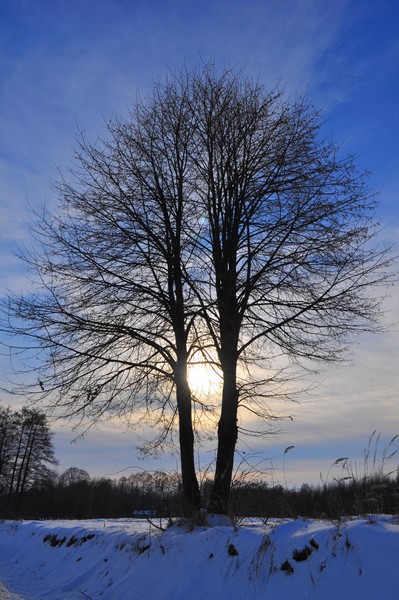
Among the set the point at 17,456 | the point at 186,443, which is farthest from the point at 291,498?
the point at 17,456

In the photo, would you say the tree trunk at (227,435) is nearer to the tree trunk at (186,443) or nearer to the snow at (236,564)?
the tree trunk at (186,443)

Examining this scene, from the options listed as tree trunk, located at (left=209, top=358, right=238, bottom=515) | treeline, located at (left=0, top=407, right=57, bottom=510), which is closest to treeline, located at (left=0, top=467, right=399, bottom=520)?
tree trunk, located at (left=209, top=358, right=238, bottom=515)

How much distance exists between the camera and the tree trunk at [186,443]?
8.11 m

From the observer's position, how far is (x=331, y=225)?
8844 mm

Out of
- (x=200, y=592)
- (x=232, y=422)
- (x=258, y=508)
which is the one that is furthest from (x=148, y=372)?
(x=200, y=592)

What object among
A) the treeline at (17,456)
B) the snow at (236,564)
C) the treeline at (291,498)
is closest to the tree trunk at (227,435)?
the treeline at (291,498)

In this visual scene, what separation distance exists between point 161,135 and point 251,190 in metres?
2.17

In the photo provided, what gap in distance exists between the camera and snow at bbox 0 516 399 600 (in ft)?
12.2

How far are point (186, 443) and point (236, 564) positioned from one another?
3839 mm

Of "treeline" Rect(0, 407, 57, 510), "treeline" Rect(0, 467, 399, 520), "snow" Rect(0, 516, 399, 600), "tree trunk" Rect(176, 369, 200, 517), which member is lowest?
"snow" Rect(0, 516, 399, 600)

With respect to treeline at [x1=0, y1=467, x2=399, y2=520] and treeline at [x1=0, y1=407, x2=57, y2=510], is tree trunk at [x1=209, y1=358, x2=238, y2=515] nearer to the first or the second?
treeline at [x1=0, y1=467, x2=399, y2=520]

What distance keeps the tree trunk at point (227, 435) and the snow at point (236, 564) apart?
1.05 m

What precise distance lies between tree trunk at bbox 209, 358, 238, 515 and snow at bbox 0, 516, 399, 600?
1047 mm

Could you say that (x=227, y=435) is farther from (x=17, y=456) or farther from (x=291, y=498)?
(x=17, y=456)
